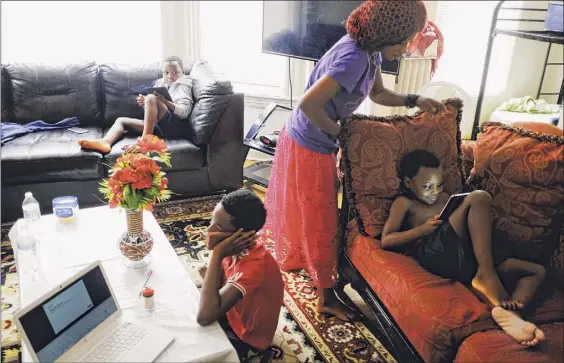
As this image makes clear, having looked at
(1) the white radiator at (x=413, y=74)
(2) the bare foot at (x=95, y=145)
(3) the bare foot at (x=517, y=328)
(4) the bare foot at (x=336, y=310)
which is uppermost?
(1) the white radiator at (x=413, y=74)

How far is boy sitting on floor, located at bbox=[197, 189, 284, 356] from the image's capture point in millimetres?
1371

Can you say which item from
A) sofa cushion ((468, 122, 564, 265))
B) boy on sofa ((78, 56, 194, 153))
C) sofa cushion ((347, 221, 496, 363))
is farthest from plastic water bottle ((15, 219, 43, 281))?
sofa cushion ((468, 122, 564, 265))

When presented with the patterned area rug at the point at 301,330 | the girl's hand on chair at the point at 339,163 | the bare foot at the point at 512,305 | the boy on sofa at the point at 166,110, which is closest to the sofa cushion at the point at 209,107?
the boy on sofa at the point at 166,110

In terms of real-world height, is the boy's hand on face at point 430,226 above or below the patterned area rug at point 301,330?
above

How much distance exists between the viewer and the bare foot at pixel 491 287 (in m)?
1.48

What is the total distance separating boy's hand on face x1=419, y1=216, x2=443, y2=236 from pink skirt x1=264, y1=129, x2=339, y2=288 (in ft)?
1.20

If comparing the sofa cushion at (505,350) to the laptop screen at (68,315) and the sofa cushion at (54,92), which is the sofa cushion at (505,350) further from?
the sofa cushion at (54,92)

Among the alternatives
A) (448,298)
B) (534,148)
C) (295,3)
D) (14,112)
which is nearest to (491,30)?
(295,3)

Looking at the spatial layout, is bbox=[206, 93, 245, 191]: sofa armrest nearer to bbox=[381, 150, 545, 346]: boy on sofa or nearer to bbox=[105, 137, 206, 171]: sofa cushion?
bbox=[105, 137, 206, 171]: sofa cushion

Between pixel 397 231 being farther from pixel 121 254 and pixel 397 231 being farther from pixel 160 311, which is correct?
pixel 121 254

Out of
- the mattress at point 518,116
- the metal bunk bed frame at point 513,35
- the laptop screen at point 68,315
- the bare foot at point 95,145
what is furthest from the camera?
the mattress at point 518,116

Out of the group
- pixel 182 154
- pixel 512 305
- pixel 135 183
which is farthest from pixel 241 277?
pixel 182 154

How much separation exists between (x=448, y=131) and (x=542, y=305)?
0.71m

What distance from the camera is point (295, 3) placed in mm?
2967
